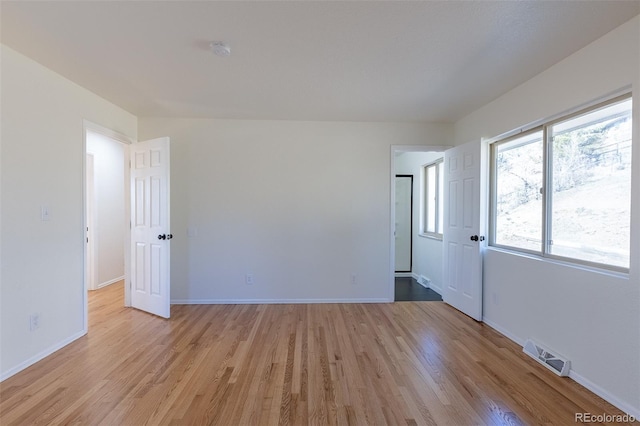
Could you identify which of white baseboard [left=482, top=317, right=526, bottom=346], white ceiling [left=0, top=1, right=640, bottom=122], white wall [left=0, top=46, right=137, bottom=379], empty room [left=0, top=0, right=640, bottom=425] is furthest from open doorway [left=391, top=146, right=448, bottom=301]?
white wall [left=0, top=46, right=137, bottom=379]

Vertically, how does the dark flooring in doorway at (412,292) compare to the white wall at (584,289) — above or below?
below

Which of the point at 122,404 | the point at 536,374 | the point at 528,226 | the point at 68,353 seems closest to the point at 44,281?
the point at 68,353

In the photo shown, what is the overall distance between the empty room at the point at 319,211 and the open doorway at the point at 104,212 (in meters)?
0.70

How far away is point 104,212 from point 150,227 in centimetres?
210

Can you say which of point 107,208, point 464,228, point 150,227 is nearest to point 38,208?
point 150,227

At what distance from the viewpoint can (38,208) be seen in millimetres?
2428

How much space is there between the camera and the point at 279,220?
12.8ft

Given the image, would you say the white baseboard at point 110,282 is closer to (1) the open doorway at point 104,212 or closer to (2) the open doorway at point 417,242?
(1) the open doorway at point 104,212

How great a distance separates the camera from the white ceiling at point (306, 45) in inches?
67.6

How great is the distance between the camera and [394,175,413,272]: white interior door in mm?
5547

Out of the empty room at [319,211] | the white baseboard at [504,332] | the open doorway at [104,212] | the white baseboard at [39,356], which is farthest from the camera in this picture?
the open doorway at [104,212]

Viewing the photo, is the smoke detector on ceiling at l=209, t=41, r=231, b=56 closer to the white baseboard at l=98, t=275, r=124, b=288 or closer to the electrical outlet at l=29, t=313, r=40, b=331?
the electrical outlet at l=29, t=313, r=40, b=331

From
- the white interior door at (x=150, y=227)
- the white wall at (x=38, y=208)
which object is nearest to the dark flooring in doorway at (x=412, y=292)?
the white interior door at (x=150, y=227)

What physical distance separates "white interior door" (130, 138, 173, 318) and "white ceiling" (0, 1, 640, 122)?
0.69m
